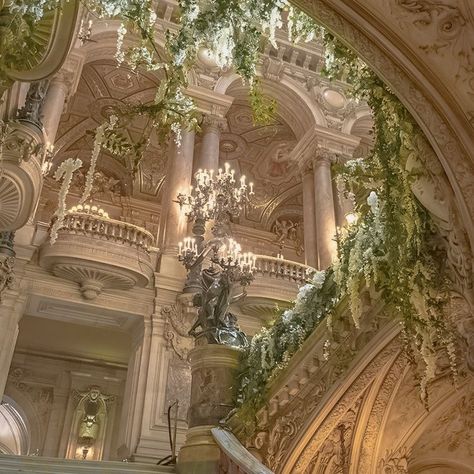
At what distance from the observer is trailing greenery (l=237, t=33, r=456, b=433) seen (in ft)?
12.2

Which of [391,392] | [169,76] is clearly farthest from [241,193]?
[169,76]

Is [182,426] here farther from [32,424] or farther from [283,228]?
[283,228]

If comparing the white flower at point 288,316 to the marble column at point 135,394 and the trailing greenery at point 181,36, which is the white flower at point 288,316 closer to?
the trailing greenery at point 181,36

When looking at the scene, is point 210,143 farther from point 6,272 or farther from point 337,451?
point 337,451

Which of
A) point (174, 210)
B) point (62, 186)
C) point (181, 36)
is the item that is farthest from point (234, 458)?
point (174, 210)

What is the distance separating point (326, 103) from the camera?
16438 mm

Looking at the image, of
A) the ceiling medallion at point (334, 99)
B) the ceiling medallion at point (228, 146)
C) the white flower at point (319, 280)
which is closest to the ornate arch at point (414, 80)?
the white flower at point (319, 280)

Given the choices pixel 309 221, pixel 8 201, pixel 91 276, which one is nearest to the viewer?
pixel 8 201

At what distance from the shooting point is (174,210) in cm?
1277

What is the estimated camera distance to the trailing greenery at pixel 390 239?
3732 millimetres

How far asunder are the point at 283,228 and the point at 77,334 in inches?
365

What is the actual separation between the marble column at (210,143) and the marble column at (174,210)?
34 cm

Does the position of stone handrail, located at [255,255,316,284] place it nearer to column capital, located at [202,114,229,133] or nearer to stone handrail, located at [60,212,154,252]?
stone handrail, located at [60,212,154,252]

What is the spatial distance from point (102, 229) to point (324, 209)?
5.69 m
